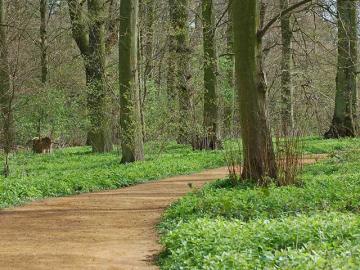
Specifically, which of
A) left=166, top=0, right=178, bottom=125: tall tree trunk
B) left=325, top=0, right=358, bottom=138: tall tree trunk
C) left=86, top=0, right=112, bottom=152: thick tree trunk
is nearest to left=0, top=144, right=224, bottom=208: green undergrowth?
left=166, top=0, right=178, bottom=125: tall tree trunk

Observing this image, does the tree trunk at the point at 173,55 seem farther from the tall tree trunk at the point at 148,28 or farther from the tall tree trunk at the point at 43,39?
the tall tree trunk at the point at 43,39

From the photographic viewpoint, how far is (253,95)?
35.0ft

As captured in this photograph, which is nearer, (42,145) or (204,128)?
(204,128)

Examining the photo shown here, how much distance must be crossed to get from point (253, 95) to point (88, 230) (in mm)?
4120

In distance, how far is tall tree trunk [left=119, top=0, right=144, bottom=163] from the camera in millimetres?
16234

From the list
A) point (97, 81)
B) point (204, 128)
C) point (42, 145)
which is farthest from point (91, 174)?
point (42, 145)

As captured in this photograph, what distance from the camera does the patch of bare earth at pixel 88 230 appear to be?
21.4 feet

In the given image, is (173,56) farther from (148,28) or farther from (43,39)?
(43,39)

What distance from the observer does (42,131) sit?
24703 millimetres

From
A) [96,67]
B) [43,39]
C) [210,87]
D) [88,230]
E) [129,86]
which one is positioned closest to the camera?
[88,230]

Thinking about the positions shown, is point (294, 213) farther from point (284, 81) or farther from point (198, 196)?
point (284, 81)

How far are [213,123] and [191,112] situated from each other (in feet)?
2.87

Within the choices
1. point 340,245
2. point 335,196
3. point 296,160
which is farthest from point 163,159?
point 340,245

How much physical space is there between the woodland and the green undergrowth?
0.14 ft
